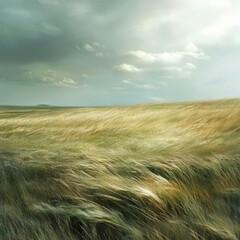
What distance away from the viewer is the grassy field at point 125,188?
1556 millimetres

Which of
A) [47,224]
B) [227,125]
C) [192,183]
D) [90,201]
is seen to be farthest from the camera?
[227,125]

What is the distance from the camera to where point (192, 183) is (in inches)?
75.9

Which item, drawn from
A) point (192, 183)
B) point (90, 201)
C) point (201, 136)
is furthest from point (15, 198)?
point (201, 136)

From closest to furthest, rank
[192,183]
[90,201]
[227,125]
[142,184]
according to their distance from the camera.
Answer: [90,201] → [142,184] → [192,183] → [227,125]

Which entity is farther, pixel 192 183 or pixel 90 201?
pixel 192 183

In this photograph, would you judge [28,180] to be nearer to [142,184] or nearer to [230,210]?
[142,184]

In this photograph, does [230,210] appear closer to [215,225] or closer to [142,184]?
[215,225]

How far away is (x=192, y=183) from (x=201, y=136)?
0.58 m

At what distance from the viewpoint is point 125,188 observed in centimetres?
173

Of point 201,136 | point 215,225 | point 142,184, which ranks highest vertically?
point 201,136

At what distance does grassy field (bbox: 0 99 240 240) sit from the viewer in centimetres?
156

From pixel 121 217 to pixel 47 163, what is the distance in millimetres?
556

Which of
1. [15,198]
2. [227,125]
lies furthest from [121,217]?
[227,125]

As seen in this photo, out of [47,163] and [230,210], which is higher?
[47,163]
